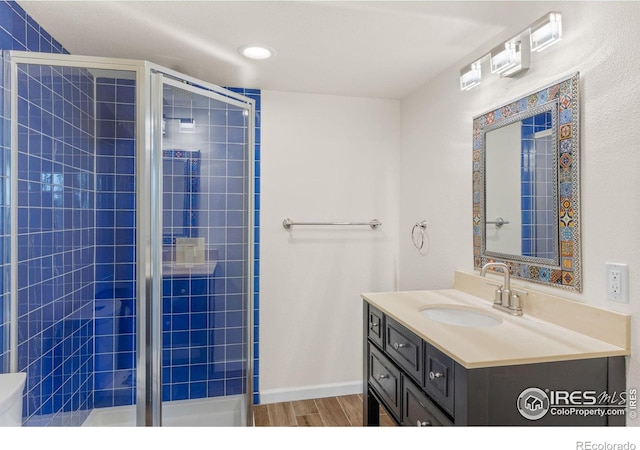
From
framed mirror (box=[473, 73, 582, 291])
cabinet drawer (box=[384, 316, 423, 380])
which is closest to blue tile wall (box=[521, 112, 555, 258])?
framed mirror (box=[473, 73, 582, 291])

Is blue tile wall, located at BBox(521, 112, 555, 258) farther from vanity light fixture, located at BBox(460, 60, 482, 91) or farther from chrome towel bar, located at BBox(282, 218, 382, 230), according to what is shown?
chrome towel bar, located at BBox(282, 218, 382, 230)

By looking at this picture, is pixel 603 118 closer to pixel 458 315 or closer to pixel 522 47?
pixel 522 47

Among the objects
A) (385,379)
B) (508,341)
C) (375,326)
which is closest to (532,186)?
(508,341)

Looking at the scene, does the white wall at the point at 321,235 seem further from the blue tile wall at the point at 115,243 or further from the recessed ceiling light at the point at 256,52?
the blue tile wall at the point at 115,243

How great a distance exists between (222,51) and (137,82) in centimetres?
57

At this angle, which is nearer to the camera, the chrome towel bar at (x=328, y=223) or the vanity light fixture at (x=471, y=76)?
the vanity light fixture at (x=471, y=76)

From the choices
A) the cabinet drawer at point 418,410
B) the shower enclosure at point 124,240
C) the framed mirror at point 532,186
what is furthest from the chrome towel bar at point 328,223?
the cabinet drawer at point 418,410

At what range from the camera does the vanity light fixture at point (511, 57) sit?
1551 millimetres

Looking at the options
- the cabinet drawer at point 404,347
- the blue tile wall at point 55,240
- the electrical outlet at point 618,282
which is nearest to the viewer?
the electrical outlet at point 618,282

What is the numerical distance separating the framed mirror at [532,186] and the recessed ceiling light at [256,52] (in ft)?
3.78

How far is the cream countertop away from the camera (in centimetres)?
111

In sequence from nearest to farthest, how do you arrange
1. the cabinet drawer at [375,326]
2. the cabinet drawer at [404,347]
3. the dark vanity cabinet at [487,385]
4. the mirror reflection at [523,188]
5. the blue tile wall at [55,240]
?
the dark vanity cabinet at [487,385], the cabinet drawer at [404,347], the mirror reflection at [523,188], the blue tile wall at [55,240], the cabinet drawer at [375,326]

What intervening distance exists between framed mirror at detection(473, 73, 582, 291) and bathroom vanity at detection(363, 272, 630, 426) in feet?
0.54

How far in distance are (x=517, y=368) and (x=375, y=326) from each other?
762 millimetres
